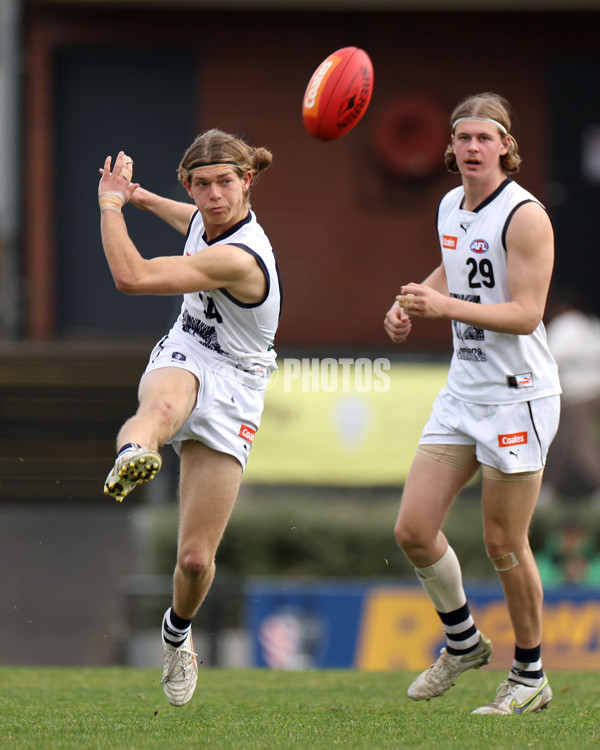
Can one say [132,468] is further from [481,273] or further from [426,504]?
[481,273]

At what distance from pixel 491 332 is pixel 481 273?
239mm

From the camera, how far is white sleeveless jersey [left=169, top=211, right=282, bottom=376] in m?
5.23

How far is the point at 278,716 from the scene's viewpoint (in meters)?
Answer: 5.36

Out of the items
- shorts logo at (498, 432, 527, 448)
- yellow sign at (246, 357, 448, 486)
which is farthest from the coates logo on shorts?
yellow sign at (246, 357, 448, 486)

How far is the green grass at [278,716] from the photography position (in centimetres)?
462

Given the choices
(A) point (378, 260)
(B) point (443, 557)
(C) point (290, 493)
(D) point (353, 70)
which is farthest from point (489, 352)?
(A) point (378, 260)

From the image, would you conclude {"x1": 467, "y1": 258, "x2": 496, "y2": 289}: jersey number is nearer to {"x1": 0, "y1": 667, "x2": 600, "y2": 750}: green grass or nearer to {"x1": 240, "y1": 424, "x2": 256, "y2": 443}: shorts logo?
{"x1": 240, "y1": 424, "x2": 256, "y2": 443}: shorts logo

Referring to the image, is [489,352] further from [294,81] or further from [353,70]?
[294,81]

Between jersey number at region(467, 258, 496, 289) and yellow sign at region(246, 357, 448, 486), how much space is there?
194 inches

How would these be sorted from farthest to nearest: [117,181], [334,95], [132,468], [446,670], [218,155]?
[334,95]
[446,670]
[218,155]
[117,181]
[132,468]

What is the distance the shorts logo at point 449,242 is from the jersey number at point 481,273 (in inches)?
4.3

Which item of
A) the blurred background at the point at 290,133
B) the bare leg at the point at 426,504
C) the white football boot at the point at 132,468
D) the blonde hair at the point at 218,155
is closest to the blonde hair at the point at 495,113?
the blonde hair at the point at 218,155

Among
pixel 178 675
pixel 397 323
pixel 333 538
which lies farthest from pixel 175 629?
pixel 333 538

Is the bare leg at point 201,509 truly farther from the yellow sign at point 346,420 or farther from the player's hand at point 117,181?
the yellow sign at point 346,420
